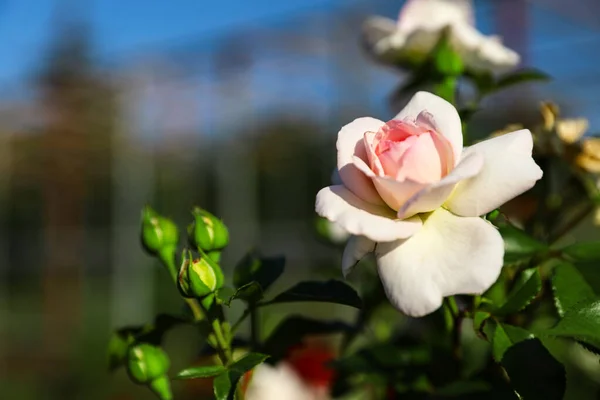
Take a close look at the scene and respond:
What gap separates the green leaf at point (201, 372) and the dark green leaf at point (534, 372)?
0.14 meters

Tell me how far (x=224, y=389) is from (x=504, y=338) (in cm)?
13

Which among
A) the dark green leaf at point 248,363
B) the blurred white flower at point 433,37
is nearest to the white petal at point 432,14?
the blurred white flower at point 433,37

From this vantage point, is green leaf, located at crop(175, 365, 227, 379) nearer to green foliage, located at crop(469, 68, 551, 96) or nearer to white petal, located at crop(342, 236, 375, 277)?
white petal, located at crop(342, 236, 375, 277)

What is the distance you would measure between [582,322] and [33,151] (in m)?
7.35

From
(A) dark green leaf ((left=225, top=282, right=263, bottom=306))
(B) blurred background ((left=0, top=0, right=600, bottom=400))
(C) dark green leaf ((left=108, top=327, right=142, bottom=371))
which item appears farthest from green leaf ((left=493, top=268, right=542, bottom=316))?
(B) blurred background ((left=0, top=0, right=600, bottom=400))

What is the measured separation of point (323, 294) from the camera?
411 mm

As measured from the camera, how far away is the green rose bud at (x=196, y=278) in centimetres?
38

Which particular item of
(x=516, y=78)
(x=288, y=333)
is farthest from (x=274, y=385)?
(x=516, y=78)

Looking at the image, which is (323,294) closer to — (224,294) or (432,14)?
(224,294)

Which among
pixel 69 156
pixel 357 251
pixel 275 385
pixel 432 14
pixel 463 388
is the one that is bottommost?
pixel 69 156

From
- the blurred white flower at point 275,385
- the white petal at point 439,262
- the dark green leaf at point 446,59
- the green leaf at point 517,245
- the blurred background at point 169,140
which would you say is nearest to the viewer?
the white petal at point 439,262

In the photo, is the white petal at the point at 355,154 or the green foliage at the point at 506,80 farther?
the green foliage at the point at 506,80

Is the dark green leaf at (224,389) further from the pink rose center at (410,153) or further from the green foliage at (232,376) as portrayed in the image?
the pink rose center at (410,153)

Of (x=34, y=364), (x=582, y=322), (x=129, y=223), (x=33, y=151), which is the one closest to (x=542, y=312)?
(x=582, y=322)
